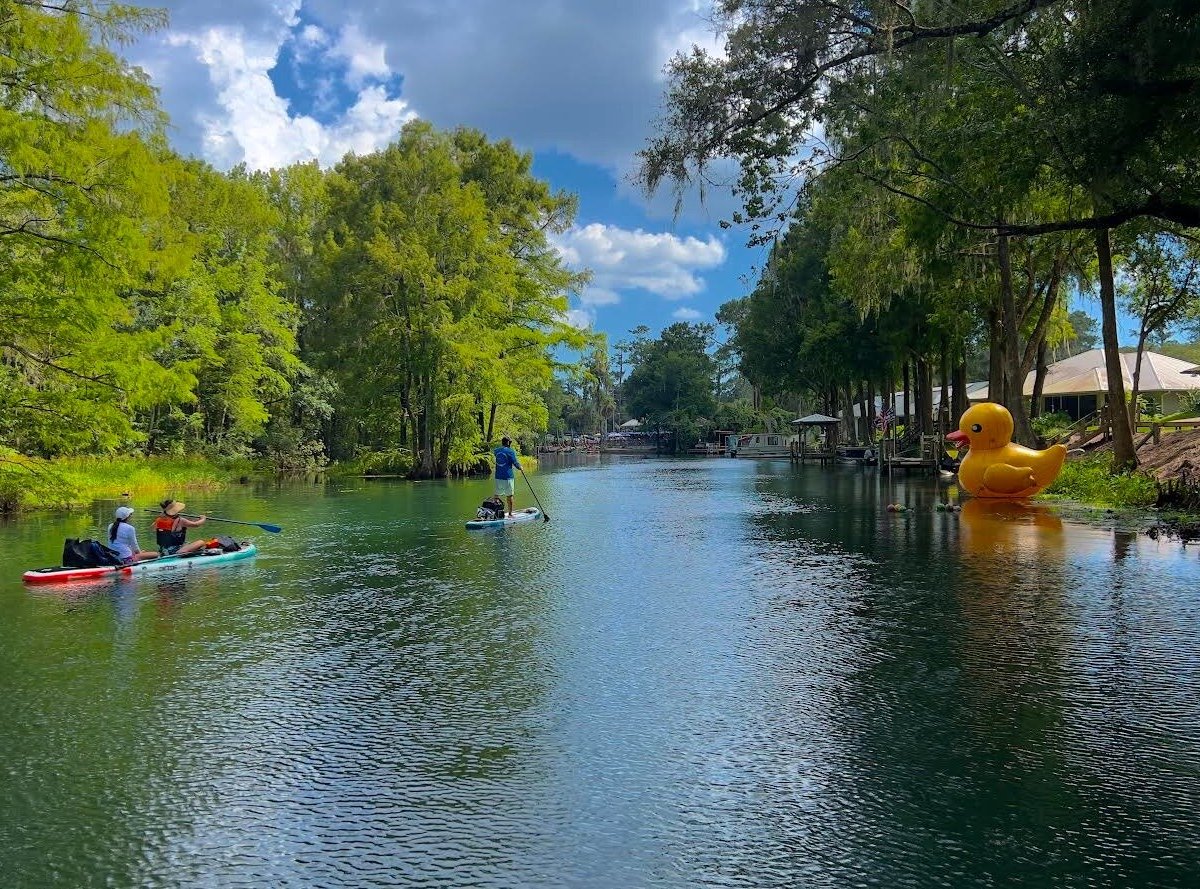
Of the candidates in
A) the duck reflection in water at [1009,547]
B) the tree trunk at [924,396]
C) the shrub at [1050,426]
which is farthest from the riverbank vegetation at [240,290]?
the shrub at [1050,426]

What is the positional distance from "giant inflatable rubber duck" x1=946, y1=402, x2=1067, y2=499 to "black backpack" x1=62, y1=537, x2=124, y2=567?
690 inches

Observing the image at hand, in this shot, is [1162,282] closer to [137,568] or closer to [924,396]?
[924,396]

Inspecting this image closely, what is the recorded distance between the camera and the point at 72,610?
408 inches

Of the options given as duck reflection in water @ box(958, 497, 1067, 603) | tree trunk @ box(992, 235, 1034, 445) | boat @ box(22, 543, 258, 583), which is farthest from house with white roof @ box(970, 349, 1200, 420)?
boat @ box(22, 543, 258, 583)

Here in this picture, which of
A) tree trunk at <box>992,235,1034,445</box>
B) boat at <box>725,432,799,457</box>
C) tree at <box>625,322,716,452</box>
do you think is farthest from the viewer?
tree at <box>625,322,716,452</box>

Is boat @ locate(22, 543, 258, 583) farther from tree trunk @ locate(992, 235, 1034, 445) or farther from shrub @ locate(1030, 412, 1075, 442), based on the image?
shrub @ locate(1030, 412, 1075, 442)

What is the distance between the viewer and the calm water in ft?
14.3

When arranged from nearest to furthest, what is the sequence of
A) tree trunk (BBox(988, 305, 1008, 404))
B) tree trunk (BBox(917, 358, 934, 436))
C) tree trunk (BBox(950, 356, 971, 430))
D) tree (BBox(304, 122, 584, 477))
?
tree trunk (BBox(988, 305, 1008, 404)) < tree trunk (BBox(950, 356, 971, 430)) < tree (BBox(304, 122, 584, 477)) < tree trunk (BBox(917, 358, 934, 436))

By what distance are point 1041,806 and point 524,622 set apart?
222 inches

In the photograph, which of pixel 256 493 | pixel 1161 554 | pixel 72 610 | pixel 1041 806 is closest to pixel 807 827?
pixel 1041 806

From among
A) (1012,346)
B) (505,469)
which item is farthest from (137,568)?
(1012,346)

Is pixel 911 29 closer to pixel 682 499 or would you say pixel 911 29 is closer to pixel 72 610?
pixel 72 610

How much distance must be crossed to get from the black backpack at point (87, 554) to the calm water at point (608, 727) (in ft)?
2.07

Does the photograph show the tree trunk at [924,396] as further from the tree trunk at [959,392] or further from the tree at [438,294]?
the tree at [438,294]
